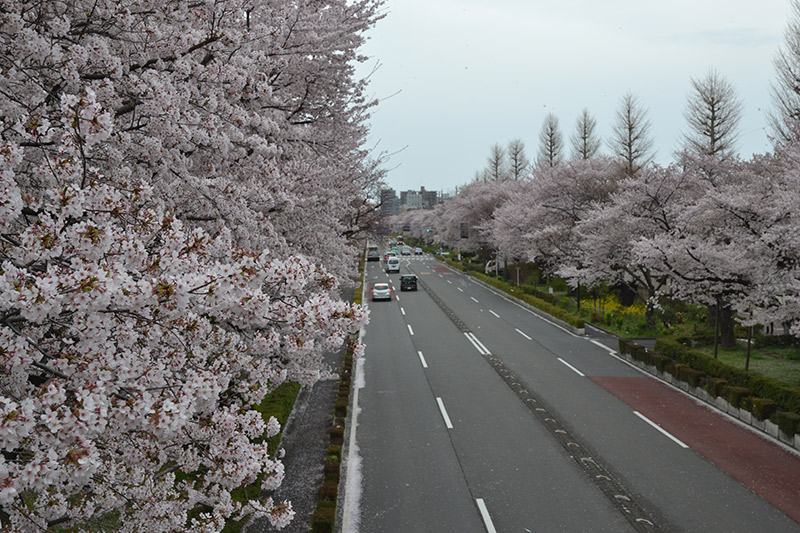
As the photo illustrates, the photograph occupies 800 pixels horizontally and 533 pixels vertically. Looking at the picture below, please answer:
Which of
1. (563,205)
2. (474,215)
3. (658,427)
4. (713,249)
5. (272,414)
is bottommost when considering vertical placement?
Answer: (658,427)

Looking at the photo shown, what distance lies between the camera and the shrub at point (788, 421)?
43.3 feet

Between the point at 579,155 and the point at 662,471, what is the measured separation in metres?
47.2

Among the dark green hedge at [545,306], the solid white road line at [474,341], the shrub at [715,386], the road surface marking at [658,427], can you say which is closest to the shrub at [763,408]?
the shrub at [715,386]

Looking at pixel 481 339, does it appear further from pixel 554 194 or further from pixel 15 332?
pixel 15 332

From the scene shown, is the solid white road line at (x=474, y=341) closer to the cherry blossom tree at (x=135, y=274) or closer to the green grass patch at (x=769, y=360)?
the green grass patch at (x=769, y=360)

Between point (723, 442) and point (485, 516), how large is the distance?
7440 millimetres

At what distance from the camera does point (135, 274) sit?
209 inches

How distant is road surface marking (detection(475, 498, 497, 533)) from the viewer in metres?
9.78

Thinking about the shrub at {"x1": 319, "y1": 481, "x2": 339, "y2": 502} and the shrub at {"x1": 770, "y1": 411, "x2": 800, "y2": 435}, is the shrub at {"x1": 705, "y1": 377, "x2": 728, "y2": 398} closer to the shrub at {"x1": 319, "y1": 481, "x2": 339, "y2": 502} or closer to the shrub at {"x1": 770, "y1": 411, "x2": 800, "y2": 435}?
the shrub at {"x1": 770, "y1": 411, "x2": 800, "y2": 435}

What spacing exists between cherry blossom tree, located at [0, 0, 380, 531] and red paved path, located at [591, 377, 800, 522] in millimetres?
9544

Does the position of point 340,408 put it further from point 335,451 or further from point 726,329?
point 726,329

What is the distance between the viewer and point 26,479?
3.47 m

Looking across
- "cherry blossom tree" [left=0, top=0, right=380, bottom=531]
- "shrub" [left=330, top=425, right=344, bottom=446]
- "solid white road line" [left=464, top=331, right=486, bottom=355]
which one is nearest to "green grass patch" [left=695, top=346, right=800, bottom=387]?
"solid white road line" [left=464, top=331, right=486, bottom=355]

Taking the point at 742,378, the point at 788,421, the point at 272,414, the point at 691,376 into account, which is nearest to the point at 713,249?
the point at 691,376
